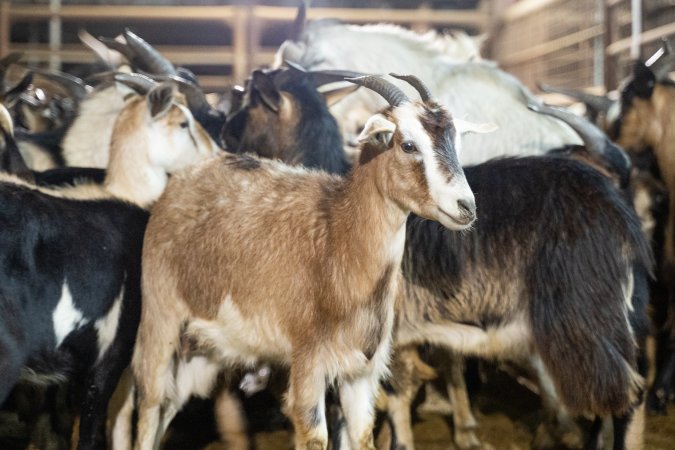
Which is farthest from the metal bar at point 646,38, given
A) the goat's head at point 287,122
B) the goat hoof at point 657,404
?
the goat's head at point 287,122

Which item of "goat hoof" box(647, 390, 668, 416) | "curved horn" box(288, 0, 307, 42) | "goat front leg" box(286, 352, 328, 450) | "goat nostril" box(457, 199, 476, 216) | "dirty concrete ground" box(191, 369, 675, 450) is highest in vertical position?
"curved horn" box(288, 0, 307, 42)

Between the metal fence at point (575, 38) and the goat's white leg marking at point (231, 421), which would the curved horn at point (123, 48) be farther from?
the metal fence at point (575, 38)

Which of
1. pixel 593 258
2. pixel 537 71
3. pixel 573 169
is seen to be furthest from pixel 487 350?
pixel 537 71

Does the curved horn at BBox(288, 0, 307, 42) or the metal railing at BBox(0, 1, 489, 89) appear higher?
the curved horn at BBox(288, 0, 307, 42)

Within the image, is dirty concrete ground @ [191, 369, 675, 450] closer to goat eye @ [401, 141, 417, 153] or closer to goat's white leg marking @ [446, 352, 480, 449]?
goat's white leg marking @ [446, 352, 480, 449]

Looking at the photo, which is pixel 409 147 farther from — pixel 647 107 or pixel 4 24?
pixel 4 24

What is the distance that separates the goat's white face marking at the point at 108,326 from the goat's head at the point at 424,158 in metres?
1.36

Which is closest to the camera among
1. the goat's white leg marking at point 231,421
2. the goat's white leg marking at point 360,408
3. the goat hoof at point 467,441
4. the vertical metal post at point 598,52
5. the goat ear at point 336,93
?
the goat's white leg marking at point 360,408

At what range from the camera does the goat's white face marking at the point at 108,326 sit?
13.3 feet

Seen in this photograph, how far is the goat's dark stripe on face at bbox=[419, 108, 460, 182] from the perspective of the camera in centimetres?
342

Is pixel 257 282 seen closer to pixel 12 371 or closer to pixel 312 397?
pixel 312 397

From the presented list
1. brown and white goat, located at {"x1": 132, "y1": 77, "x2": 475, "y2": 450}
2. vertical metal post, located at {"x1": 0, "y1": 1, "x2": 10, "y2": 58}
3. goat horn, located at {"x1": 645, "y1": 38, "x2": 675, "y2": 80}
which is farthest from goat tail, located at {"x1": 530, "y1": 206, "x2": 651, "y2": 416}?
vertical metal post, located at {"x1": 0, "y1": 1, "x2": 10, "y2": 58}

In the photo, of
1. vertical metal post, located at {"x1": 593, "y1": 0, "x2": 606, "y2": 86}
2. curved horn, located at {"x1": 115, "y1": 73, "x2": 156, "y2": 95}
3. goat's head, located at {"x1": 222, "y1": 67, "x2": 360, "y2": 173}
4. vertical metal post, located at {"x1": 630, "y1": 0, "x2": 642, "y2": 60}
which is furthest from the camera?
vertical metal post, located at {"x1": 593, "y1": 0, "x2": 606, "y2": 86}

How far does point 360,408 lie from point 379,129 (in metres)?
1.24
